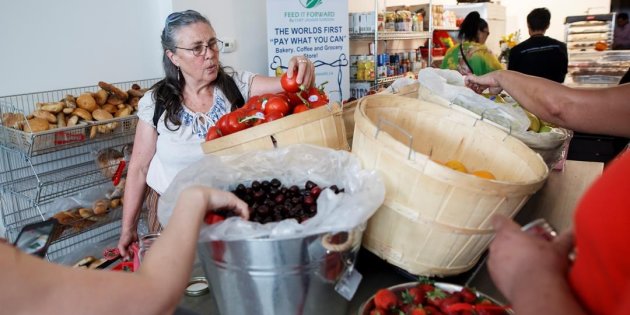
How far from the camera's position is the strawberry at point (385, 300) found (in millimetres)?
1042

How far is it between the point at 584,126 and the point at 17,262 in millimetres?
1571

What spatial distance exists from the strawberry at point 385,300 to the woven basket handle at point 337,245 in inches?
6.2

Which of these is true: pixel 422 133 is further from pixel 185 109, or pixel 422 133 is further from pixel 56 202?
pixel 56 202

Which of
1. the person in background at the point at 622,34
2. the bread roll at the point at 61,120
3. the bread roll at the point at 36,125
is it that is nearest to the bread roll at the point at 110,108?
the bread roll at the point at 61,120

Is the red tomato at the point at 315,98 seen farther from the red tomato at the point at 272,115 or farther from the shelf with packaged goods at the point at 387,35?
the shelf with packaged goods at the point at 387,35

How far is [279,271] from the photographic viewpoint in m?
0.93

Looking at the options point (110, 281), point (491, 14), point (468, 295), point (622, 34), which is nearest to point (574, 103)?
point (468, 295)

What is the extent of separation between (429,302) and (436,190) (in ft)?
0.91

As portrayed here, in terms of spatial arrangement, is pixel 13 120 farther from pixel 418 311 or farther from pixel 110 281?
pixel 418 311

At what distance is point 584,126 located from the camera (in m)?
1.54

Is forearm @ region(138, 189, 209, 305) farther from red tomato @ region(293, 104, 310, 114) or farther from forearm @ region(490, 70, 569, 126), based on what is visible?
forearm @ region(490, 70, 569, 126)

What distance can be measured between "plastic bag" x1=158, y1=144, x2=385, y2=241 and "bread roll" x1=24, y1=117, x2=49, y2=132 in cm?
152

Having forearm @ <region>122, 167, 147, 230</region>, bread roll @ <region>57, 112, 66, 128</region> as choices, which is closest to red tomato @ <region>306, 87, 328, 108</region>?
forearm @ <region>122, 167, 147, 230</region>

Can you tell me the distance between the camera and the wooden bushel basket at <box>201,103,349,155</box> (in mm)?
1261
